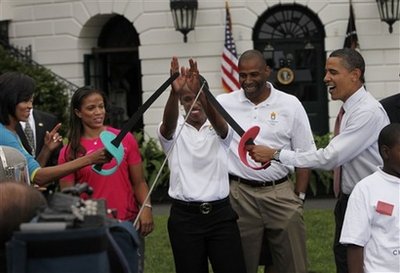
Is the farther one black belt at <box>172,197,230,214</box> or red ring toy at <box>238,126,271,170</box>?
black belt at <box>172,197,230,214</box>

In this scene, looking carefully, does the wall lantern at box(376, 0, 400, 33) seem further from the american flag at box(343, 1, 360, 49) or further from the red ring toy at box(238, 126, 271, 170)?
the red ring toy at box(238, 126, 271, 170)

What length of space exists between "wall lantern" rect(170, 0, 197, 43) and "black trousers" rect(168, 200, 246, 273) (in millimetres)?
12298

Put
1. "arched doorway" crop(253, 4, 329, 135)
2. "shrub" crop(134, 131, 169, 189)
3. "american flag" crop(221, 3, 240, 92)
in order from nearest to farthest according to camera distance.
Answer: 1. "shrub" crop(134, 131, 169, 189)
2. "american flag" crop(221, 3, 240, 92)
3. "arched doorway" crop(253, 4, 329, 135)

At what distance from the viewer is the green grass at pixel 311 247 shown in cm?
794

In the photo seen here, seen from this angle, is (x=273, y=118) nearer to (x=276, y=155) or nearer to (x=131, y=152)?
(x=276, y=155)

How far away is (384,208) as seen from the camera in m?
4.16

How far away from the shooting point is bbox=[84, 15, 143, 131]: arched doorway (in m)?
19.0

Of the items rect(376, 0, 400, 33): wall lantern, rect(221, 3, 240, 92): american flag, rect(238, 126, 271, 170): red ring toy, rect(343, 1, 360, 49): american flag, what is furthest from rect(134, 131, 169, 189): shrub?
rect(238, 126, 271, 170): red ring toy

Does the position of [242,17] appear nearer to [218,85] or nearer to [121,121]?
[218,85]

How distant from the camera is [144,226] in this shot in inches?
209


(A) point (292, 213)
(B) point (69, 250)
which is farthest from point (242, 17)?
(B) point (69, 250)

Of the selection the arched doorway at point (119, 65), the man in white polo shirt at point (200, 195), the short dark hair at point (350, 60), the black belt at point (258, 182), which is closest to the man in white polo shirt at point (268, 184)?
the black belt at point (258, 182)

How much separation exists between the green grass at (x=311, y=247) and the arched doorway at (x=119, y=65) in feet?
27.7

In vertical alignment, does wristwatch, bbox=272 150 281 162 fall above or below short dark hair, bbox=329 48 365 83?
below
